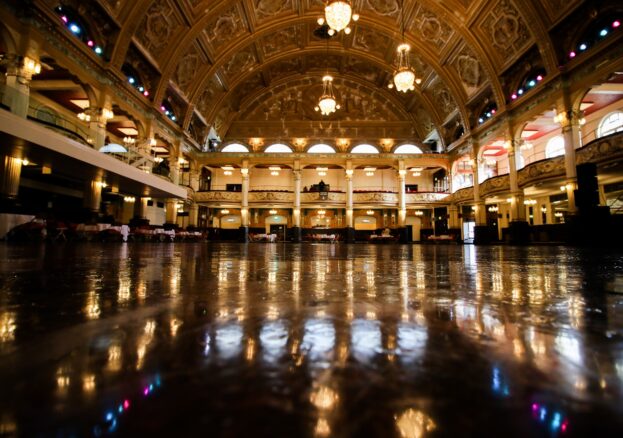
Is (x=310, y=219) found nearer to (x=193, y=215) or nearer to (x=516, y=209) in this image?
(x=193, y=215)

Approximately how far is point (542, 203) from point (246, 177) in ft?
67.9

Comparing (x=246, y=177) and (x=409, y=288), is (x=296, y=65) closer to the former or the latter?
(x=246, y=177)

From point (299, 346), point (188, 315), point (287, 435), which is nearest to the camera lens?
point (287, 435)

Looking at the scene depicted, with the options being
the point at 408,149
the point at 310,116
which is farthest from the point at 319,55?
the point at 408,149

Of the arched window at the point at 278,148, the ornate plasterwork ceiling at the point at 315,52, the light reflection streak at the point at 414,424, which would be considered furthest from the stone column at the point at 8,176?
the arched window at the point at 278,148

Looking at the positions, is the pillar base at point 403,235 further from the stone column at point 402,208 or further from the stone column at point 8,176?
the stone column at point 8,176

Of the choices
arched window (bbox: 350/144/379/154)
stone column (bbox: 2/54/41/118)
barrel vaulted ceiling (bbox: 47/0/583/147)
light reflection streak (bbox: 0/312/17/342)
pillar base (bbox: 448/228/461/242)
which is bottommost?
light reflection streak (bbox: 0/312/17/342)

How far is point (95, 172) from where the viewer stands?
33.3 ft

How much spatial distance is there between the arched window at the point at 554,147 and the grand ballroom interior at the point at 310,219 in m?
0.14

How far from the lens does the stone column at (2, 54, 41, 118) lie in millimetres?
8789

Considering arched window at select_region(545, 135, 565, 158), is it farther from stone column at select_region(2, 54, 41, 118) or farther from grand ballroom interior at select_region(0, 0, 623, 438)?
stone column at select_region(2, 54, 41, 118)

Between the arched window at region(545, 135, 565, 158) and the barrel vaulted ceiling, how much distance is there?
500 centimetres

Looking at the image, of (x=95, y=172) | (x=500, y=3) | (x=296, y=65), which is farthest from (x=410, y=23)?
(x=95, y=172)

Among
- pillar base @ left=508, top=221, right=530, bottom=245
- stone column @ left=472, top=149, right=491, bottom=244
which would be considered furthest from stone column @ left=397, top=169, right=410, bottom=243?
pillar base @ left=508, top=221, right=530, bottom=245
